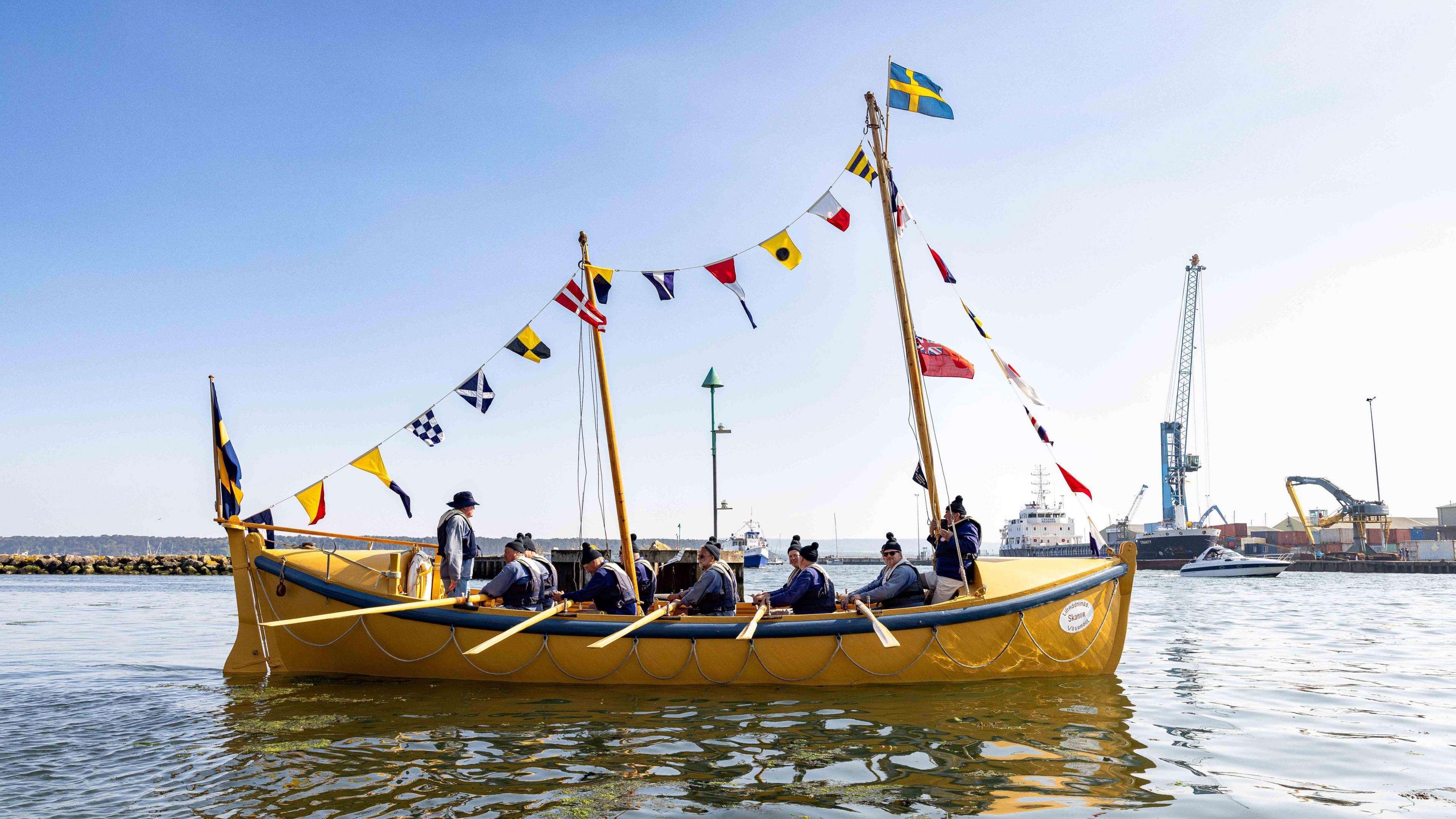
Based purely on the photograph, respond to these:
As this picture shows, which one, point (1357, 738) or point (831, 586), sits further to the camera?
point (831, 586)

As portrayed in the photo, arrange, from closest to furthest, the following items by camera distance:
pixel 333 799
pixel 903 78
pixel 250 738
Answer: pixel 333 799
pixel 250 738
pixel 903 78

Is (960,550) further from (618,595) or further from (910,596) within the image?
(618,595)

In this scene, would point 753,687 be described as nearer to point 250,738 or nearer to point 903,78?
point 250,738

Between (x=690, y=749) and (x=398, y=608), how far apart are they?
4.64m

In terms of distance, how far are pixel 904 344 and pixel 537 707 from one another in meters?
7.45

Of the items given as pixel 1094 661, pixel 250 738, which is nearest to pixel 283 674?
pixel 250 738

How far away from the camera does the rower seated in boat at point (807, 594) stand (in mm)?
10961

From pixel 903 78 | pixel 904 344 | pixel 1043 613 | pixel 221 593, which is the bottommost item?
pixel 221 593

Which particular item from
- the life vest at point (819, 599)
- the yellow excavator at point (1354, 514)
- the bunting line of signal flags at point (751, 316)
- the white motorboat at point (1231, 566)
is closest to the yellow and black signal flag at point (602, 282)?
the bunting line of signal flags at point (751, 316)

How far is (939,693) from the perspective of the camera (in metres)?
10.6

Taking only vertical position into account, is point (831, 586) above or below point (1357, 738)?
above

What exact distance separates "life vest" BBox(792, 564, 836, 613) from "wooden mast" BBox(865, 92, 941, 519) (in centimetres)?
203

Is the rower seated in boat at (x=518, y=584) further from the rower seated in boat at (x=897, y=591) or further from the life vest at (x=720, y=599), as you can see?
the rower seated in boat at (x=897, y=591)

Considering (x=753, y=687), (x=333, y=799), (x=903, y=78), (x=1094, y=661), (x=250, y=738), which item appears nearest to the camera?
(x=333, y=799)
